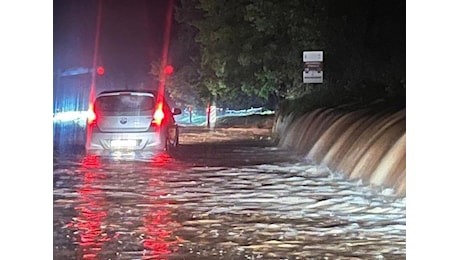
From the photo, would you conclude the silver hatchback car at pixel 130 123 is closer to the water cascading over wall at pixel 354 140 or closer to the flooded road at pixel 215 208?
A: the flooded road at pixel 215 208

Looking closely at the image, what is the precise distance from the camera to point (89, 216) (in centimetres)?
200

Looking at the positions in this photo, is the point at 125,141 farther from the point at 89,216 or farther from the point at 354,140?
the point at 354,140

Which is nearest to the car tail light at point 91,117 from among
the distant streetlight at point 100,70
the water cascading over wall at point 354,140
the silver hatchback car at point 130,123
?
the silver hatchback car at point 130,123

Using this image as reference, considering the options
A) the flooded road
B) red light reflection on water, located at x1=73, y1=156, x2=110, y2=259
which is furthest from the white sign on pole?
red light reflection on water, located at x1=73, y1=156, x2=110, y2=259

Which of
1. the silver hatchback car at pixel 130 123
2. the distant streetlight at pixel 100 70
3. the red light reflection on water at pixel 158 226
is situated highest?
the distant streetlight at pixel 100 70

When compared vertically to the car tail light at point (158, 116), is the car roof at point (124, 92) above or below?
above

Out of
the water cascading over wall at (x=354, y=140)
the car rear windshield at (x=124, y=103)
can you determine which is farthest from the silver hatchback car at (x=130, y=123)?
the water cascading over wall at (x=354, y=140)

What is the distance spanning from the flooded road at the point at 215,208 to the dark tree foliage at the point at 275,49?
0.12 metres

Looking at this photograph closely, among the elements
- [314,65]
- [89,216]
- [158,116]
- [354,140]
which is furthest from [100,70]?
[354,140]

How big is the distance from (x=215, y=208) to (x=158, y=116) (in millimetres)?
286

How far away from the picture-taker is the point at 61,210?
6.43ft

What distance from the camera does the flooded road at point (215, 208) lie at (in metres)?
1.98
